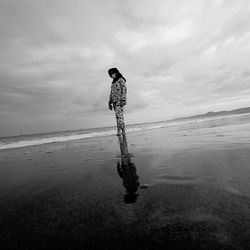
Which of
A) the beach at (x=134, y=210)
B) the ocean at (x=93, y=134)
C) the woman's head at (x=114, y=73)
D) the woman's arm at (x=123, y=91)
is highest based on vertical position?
the woman's head at (x=114, y=73)

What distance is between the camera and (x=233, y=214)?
1790 millimetres

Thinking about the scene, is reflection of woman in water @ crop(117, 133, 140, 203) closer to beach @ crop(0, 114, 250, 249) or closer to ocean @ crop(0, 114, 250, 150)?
beach @ crop(0, 114, 250, 249)

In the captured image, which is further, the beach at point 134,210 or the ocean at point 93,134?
the ocean at point 93,134

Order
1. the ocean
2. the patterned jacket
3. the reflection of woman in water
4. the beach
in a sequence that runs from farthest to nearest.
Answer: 1. the ocean
2. the patterned jacket
3. the reflection of woman in water
4. the beach

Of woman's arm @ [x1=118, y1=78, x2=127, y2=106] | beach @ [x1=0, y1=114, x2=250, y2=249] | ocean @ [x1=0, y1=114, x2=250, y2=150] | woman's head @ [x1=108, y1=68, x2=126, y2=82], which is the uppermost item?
woman's head @ [x1=108, y1=68, x2=126, y2=82]

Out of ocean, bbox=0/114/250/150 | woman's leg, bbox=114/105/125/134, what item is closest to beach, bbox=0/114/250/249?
woman's leg, bbox=114/105/125/134

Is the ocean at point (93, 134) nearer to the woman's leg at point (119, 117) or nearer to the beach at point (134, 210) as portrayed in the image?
the woman's leg at point (119, 117)

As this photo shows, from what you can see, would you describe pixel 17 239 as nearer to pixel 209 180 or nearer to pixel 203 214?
pixel 203 214

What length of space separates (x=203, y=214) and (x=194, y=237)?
1.35ft

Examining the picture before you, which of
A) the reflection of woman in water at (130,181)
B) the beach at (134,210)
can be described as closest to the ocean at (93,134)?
the reflection of woman in water at (130,181)

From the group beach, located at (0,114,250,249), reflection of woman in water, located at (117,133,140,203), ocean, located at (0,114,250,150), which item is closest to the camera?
beach, located at (0,114,250,249)

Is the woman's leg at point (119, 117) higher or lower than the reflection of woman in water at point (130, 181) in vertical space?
higher

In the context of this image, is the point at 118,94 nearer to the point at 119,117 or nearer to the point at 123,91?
the point at 123,91

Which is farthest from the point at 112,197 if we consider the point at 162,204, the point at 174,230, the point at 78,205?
the point at 174,230
